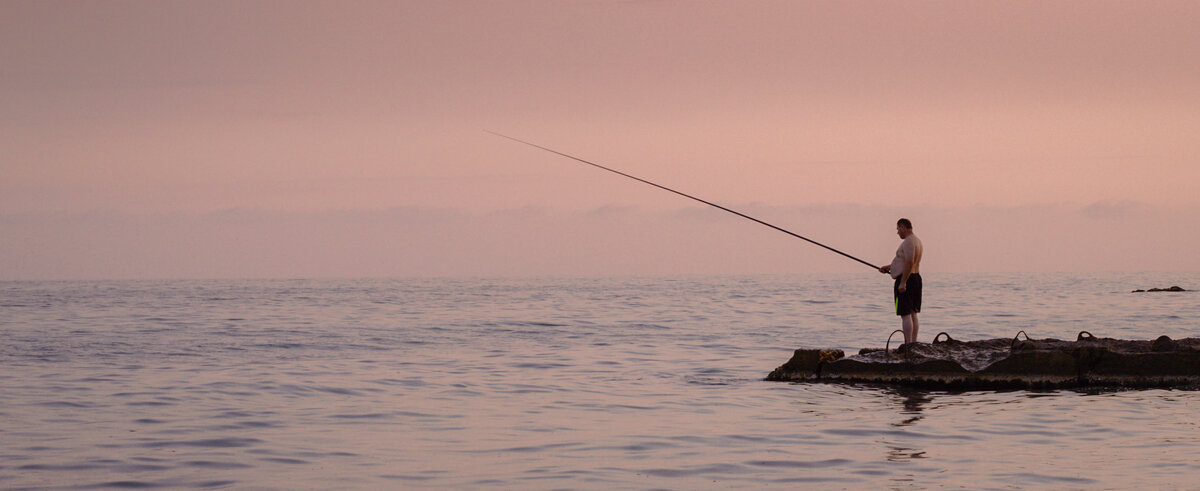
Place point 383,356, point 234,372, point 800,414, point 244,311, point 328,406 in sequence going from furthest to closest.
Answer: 1. point 244,311
2. point 383,356
3. point 234,372
4. point 328,406
5. point 800,414

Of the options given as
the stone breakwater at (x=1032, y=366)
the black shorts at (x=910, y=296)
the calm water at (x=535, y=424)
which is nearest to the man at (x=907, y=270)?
the black shorts at (x=910, y=296)

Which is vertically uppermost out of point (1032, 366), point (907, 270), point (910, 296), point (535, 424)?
point (907, 270)

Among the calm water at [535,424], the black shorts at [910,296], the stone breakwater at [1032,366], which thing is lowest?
the calm water at [535,424]

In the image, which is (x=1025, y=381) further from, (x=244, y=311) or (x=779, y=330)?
(x=244, y=311)

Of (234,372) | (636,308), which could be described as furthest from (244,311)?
(234,372)

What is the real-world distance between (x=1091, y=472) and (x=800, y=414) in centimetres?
316

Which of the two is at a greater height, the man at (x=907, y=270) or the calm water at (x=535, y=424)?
the man at (x=907, y=270)

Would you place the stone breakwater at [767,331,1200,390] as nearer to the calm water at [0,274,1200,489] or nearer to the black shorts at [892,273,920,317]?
the calm water at [0,274,1200,489]

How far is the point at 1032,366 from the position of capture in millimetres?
11148

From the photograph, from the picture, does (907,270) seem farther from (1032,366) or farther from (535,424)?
(535,424)

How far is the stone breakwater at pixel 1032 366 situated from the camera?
10922 mm

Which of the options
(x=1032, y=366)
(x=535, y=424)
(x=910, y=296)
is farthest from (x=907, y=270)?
(x=535, y=424)

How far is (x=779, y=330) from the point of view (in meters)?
23.7

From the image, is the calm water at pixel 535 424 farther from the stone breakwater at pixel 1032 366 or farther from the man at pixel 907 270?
the man at pixel 907 270
